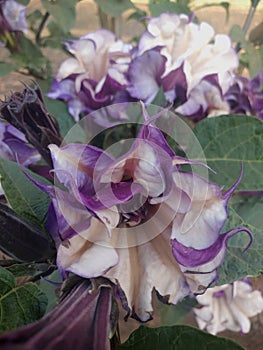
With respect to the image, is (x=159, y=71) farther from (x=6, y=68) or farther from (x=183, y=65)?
(x=6, y=68)

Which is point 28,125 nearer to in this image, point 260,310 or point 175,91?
point 175,91

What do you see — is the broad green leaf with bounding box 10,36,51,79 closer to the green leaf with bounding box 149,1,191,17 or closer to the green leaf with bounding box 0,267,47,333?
the green leaf with bounding box 149,1,191,17

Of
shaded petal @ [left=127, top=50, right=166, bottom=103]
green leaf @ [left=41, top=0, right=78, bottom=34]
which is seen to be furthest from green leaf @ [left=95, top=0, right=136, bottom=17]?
shaded petal @ [left=127, top=50, right=166, bottom=103]

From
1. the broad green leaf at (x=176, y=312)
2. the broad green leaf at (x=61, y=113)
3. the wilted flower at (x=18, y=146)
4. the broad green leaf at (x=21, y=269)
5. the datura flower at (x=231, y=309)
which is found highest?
the broad green leaf at (x=21, y=269)

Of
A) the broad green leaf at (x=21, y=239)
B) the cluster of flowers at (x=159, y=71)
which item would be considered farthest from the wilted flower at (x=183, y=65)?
the broad green leaf at (x=21, y=239)

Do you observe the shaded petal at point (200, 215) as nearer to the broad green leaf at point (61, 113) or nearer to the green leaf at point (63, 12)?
the broad green leaf at point (61, 113)
